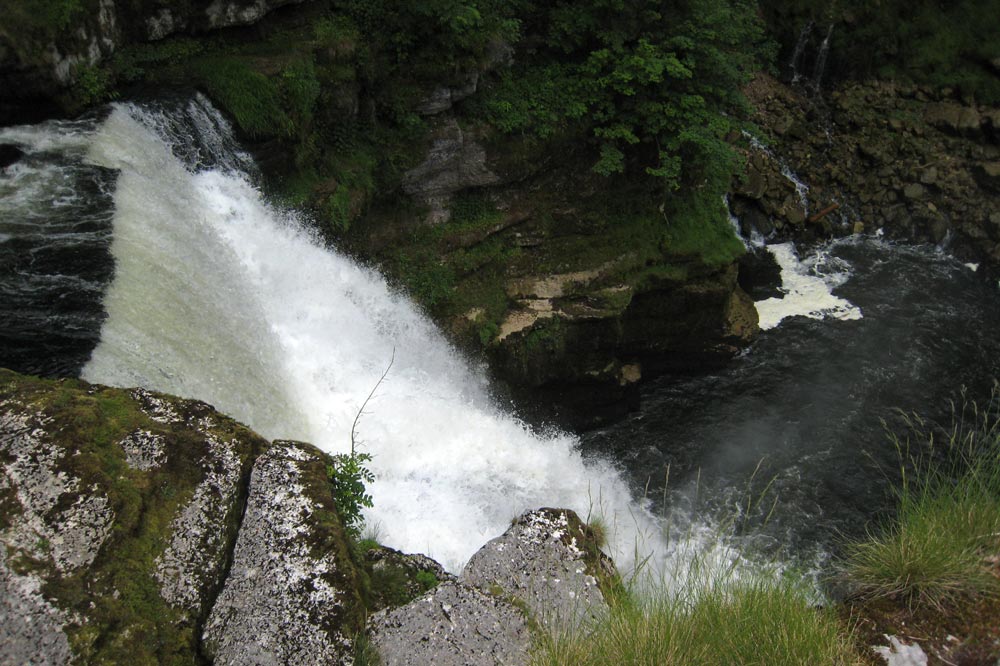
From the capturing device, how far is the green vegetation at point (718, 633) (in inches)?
118

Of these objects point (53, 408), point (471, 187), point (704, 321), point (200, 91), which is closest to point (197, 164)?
point (200, 91)

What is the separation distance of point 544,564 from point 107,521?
287 cm

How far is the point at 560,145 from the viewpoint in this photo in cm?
1168

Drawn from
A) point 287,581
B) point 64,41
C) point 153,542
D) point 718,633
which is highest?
point 64,41

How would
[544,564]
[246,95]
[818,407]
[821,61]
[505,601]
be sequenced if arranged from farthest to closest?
[821,61] → [818,407] → [246,95] → [544,564] → [505,601]

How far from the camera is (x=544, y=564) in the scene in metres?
5.06

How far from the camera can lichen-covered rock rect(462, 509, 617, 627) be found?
15.7ft

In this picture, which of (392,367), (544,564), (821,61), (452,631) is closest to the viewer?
(452,631)

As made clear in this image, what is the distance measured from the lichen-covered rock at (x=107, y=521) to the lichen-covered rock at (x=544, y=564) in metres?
1.78

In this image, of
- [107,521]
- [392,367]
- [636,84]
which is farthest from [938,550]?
[636,84]

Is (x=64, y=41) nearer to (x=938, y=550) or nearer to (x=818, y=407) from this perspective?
(x=938, y=550)

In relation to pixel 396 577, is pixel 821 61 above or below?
above

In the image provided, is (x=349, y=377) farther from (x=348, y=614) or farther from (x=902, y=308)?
(x=902, y=308)

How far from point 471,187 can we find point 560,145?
1637 millimetres
